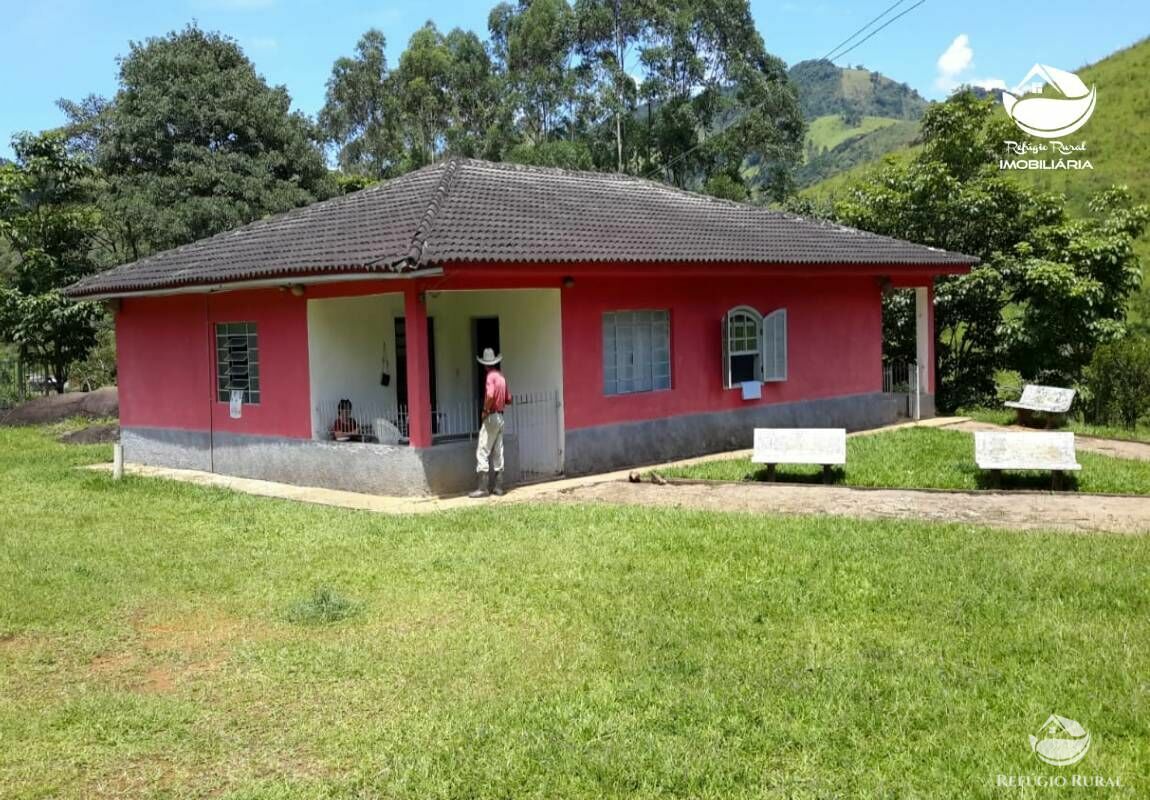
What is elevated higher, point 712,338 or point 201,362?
point 712,338

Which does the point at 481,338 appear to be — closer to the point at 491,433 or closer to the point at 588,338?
the point at 588,338

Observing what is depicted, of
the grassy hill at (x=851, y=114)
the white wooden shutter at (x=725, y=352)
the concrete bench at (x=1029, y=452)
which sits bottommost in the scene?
the concrete bench at (x=1029, y=452)

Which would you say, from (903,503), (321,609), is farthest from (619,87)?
(321,609)

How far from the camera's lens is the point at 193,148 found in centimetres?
2806

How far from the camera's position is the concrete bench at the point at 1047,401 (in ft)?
52.8

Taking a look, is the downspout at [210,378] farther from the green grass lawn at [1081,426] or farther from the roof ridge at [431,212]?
the green grass lawn at [1081,426]

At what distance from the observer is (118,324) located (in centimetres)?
1728

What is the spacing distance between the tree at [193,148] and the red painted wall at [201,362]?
10790 mm

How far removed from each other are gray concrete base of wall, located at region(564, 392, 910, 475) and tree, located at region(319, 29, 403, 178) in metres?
Answer: 34.9

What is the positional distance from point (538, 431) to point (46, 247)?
1712 cm

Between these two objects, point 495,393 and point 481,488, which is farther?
point 481,488

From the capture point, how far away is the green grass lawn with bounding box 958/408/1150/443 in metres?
16.2

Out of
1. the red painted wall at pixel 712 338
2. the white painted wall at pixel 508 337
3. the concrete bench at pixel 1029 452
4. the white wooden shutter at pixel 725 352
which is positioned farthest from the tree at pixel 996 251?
the white painted wall at pixel 508 337

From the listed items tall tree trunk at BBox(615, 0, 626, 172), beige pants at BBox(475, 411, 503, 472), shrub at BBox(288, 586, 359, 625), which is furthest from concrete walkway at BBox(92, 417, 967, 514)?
tall tree trunk at BBox(615, 0, 626, 172)
